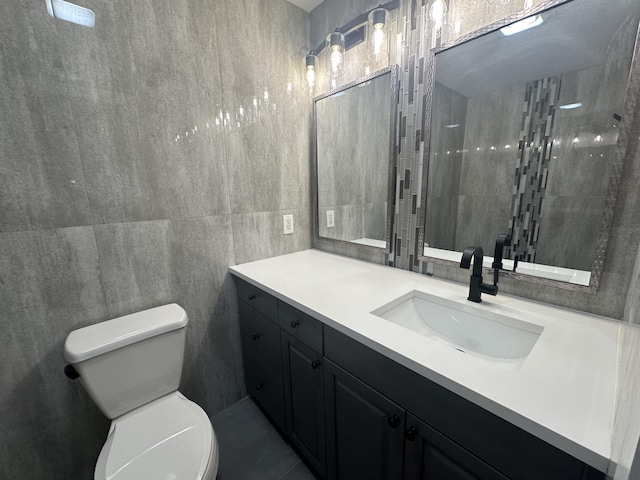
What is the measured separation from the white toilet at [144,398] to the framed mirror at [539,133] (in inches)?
51.6

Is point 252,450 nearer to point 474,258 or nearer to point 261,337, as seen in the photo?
point 261,337

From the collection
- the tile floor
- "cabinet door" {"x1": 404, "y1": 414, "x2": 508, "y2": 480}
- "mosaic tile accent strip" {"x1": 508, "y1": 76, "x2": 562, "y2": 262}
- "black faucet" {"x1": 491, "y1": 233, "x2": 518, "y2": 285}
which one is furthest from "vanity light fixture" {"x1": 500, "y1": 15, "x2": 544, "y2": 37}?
the tile floor

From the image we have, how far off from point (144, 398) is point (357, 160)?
1.62 m

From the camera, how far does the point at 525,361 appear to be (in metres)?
0.69

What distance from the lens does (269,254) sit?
68.5 inches

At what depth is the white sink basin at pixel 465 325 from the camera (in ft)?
2.92

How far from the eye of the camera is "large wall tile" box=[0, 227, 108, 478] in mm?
1000

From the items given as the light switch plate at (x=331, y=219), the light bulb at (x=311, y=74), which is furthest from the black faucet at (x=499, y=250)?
the light bulb at (x=311, y=74)

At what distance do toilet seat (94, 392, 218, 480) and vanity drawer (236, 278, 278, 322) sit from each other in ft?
1.61

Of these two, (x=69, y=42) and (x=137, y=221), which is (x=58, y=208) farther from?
(x=69, y=42)

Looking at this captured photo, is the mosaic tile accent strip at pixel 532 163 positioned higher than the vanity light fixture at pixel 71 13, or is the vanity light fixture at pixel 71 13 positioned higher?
the vanity light fixture at pixel 71 13

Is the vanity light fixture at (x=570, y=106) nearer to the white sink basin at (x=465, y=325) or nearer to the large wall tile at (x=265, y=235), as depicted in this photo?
the white sink basin at (x=465, y=325)

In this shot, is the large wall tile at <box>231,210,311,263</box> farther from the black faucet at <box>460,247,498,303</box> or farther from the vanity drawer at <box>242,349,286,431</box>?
the black faucet at <box>460,247,498,303</box>

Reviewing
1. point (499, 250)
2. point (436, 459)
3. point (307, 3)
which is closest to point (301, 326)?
point (436, 459)
